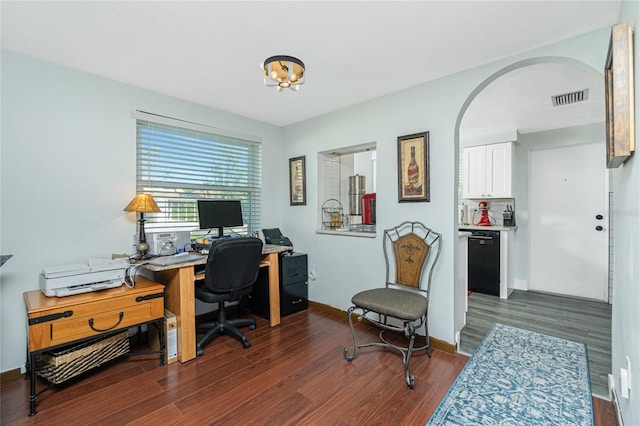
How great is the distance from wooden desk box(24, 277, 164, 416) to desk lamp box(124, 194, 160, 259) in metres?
0.34

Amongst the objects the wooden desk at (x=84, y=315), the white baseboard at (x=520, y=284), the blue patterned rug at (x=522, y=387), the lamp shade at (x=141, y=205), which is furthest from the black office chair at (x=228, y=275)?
the white baseboard at (x=520, y=284)

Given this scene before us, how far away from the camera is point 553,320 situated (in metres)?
3.18

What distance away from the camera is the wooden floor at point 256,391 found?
1724 mm

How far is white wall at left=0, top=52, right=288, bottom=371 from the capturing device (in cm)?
212

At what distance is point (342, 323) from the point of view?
10.2ft

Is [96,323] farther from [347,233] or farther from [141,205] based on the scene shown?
[347,233]

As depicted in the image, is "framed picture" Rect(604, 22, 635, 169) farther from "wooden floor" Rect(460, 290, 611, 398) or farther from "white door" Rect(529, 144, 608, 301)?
"white door" Rect(529, 144, 608, 301)

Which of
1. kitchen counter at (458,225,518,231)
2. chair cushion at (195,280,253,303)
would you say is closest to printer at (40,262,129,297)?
chair cushion at (195,280,253,303)

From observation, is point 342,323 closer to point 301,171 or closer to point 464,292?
point 464,292

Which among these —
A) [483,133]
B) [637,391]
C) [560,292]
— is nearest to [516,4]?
[637,391]

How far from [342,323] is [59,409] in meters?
2.25

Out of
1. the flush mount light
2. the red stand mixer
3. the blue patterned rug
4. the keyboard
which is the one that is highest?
the flush mount light

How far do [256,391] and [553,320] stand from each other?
125 inches

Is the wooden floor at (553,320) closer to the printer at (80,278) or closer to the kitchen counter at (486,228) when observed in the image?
the kitchen counter at (486,228)
